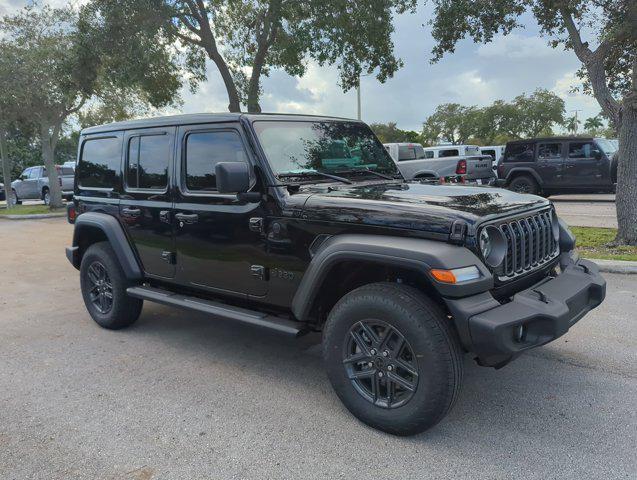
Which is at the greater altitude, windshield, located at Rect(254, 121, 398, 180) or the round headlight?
windshield, located at Rect(254, 121, 398, 180)

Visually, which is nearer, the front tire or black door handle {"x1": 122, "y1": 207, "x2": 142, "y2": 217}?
the front tire

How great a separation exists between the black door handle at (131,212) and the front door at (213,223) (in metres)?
0.56

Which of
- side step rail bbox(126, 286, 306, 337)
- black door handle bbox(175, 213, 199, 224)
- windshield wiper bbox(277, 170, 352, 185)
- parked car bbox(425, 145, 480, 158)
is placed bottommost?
side step rail bbox(126, 286, 306, 337)

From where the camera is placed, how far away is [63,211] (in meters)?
17.9

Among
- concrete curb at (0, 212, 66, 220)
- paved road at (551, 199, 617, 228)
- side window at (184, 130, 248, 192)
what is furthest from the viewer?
concrete curb at (0, 212, 66, 220)

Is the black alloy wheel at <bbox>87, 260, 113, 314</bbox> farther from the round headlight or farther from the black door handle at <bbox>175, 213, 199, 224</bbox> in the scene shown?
the round headlight

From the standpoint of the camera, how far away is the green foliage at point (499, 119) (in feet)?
180

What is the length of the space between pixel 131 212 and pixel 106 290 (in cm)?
89

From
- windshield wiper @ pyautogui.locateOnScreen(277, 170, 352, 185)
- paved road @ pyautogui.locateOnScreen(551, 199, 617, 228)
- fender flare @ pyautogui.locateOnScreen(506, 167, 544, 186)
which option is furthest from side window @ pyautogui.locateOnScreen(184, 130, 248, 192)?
fender flare @ pyautogui.locateOnScreen(506, 167, 544, 186)

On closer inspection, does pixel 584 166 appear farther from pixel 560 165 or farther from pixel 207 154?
pixel 207 154

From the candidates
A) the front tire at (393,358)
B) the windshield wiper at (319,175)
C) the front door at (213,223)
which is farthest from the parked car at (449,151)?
the front tire at (393,358)

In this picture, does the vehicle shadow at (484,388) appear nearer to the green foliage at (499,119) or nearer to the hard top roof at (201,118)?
the hard top roof at (201,118)

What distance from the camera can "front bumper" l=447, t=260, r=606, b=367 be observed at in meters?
2.63

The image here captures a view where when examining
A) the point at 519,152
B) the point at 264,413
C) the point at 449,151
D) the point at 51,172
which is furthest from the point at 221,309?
the point at 449,151
